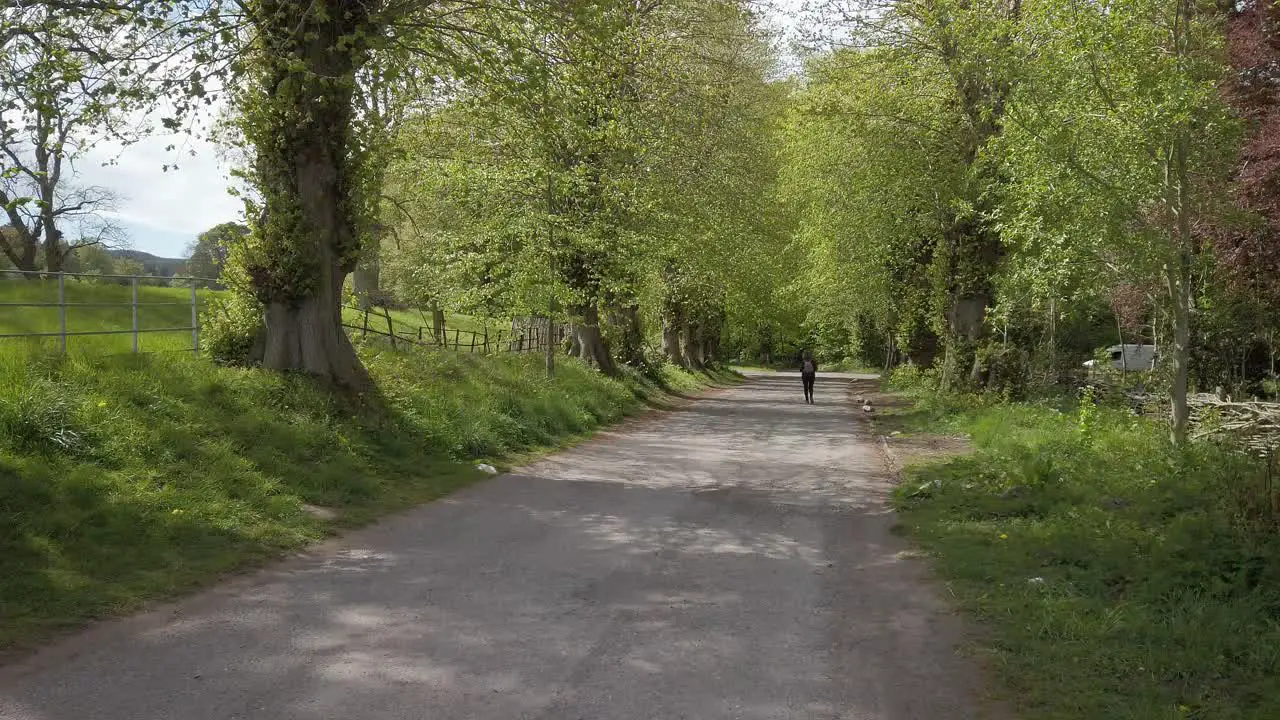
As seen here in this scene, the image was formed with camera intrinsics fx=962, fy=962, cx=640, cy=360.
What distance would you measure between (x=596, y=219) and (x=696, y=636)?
59.5ft

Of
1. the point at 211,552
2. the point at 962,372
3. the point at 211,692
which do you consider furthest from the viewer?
the point at 962,372

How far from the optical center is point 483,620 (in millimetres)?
6645

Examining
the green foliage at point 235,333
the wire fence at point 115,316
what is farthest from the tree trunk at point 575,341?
the green foliage at point 235,333

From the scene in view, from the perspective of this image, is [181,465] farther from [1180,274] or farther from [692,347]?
[692,347]

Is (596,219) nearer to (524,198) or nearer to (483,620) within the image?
(524,198)

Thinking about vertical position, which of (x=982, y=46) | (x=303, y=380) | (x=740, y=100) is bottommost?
(x=303, y=380)

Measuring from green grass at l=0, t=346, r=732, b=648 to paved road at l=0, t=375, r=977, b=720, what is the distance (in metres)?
0.68

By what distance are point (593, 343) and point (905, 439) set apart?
1250 centimetres

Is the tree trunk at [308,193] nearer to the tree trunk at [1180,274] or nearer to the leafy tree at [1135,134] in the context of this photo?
the leafy tree at [1135,134]

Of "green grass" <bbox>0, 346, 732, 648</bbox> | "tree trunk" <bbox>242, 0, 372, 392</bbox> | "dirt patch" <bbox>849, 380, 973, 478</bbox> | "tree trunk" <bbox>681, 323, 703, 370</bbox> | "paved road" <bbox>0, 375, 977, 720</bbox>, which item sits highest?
"tree trunk" <bbox>242, 0, 372, 392</bbox>

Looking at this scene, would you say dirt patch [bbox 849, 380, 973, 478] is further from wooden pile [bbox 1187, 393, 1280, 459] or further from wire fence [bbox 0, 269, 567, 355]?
wire fence [bbox 0, 269, 567, 355]

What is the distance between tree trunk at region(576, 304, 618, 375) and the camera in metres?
29.2

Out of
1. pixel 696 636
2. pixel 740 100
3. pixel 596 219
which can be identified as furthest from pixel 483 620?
pixel 740 100

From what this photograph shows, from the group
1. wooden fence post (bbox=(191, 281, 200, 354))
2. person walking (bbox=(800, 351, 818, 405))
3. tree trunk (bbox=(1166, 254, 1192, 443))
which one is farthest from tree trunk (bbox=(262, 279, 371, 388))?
person walking (bbox=(800, 351, 818, 405))
